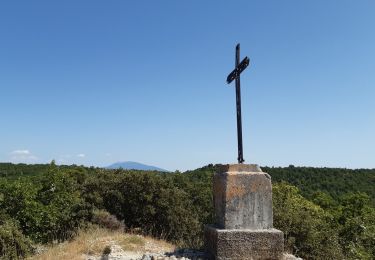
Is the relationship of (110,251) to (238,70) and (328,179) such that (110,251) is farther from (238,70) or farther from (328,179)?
(328,179)

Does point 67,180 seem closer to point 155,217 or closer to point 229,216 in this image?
point 155,217

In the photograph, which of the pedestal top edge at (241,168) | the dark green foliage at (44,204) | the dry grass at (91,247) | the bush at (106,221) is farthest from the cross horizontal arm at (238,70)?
the bush at (106,221)

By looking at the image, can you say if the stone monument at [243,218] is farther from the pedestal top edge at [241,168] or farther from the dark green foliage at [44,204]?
the dark green foliage at [44,204]

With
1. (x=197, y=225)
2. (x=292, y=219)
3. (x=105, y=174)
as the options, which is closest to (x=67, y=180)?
(x=105, y=174)

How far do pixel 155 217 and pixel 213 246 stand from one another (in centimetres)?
1369

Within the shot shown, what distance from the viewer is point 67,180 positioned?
55.9 ft

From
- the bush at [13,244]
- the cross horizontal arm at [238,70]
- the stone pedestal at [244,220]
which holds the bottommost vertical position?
the bush at [13,244]

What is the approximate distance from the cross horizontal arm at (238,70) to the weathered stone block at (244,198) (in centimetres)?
158

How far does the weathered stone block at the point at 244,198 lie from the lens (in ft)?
21.3

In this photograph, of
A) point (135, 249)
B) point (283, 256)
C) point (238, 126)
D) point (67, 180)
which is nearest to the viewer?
point (283, 256)

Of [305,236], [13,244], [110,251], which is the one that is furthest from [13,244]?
[305,236]

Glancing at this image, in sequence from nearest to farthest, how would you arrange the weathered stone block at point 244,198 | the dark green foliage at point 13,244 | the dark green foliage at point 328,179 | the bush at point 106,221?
1. the weathered stone block at point 244,198
2. the dark green foliage at point 13,244
3. the bush at point 106,221
4. the dark green foliage at point 328,179

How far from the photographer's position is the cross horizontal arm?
22.6 feet

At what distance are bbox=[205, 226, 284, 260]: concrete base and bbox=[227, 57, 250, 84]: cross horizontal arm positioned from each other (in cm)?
261
